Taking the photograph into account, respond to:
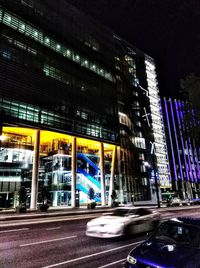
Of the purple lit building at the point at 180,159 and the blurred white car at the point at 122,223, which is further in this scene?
the purple lit building at the point at 180,159

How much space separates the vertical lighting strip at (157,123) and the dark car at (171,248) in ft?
237

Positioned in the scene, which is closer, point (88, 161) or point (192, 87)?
point (192, 87)

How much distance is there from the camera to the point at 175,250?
169 inches

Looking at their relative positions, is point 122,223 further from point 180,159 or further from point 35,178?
point 180,159

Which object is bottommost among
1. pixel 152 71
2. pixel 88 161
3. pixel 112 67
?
pixel 88 161

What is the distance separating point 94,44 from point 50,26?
11584 millimetres

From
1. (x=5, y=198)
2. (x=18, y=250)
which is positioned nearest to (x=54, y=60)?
(x=5, y=198)

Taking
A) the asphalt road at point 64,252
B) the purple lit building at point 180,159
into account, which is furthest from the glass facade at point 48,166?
the purple lit building at point 180,159

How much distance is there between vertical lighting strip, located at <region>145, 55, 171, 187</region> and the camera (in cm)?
7544

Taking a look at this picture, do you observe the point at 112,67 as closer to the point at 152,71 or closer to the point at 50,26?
the point at 50,26

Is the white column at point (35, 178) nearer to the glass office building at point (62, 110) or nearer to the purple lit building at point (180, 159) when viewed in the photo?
the glass office building at point (62, 110)

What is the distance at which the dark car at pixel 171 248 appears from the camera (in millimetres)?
3868

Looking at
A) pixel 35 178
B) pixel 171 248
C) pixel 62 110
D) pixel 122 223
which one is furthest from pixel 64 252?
pixel 62 110

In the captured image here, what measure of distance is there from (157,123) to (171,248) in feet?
256
